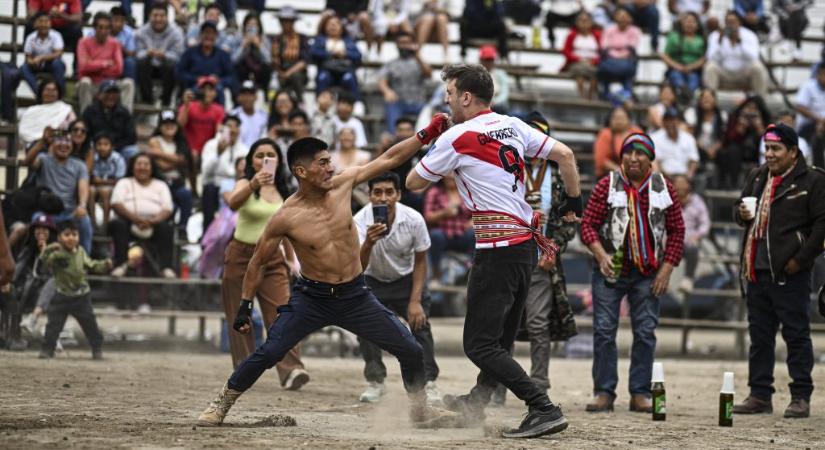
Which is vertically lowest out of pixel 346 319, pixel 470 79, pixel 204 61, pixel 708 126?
pixel 346 319

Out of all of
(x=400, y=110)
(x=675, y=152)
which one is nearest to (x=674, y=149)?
(x=675, y=152)

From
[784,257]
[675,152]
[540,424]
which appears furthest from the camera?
[675,152]

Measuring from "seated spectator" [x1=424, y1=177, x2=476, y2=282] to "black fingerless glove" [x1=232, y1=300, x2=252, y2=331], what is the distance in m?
7.68

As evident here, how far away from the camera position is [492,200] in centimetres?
830

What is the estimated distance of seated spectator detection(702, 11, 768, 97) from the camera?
2031 cm

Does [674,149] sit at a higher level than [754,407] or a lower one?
higher

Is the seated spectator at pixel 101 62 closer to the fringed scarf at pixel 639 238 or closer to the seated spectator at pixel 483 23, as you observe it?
the seated spectator at pixel 483 23

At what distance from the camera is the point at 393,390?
11.6 m

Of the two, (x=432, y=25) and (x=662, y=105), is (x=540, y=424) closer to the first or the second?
(x=662, y=105)

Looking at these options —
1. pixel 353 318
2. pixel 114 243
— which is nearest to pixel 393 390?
pixel 353 318

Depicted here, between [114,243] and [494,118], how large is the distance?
8.27 metres

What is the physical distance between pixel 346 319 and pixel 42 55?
1042 centimetres

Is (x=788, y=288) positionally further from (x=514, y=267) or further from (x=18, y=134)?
(x=18, y=134)

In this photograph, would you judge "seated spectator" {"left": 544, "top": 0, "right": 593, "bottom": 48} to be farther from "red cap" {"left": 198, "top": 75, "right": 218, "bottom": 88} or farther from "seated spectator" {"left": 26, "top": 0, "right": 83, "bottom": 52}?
"seated spectator" {"left": 26, "top": 0, "right": 83, "bottom": 52}
